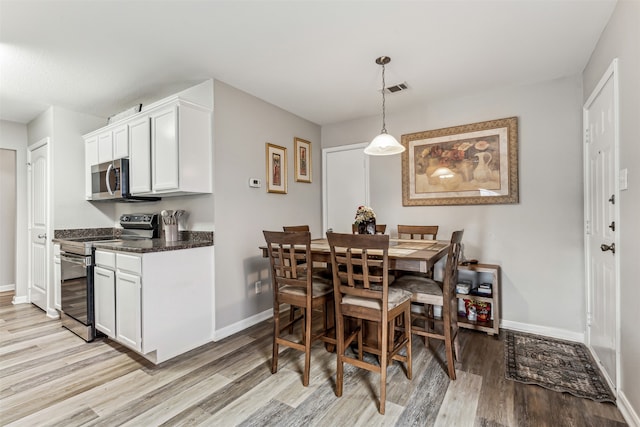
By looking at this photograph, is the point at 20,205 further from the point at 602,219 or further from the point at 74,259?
the point at 602,219

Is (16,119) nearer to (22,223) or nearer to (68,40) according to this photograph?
(22,223)

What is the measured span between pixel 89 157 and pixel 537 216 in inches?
197

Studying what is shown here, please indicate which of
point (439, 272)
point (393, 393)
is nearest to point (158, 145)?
point (393, 393)

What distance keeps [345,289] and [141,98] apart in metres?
3.11

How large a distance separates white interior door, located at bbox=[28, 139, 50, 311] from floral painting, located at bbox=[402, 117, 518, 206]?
14.3 ft

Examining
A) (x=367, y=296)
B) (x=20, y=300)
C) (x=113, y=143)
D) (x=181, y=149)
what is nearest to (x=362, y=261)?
(x=367, y=296)

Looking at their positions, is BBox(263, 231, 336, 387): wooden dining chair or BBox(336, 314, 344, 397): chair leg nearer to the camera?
BBox(336, 314, 344, 397): chair leg

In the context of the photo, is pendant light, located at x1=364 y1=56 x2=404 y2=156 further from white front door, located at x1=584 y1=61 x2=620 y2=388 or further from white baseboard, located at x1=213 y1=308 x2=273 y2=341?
white baseboard, located at x1=213 y1=308 x2=273 y2=341

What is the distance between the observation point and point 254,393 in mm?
2031

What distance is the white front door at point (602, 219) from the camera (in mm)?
1981

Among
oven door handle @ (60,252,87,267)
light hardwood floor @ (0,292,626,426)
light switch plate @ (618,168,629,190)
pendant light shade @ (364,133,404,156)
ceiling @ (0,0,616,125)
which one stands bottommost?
light hardwood floor @ (0,292,626,426)

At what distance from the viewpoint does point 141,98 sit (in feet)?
11.0

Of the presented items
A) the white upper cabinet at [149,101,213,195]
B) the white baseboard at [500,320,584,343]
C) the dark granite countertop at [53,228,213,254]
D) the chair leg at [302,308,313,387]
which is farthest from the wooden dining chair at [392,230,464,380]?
the white upper cabinet at [149,101,213,195]

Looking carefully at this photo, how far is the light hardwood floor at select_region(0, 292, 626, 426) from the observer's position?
1773 millimetres
